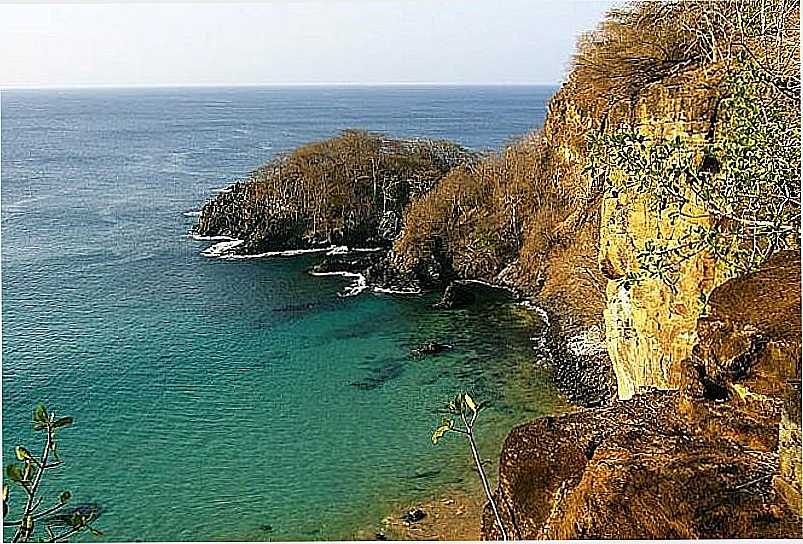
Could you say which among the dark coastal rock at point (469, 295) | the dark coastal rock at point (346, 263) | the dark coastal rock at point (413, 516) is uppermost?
the dark coastal rock at point (346, 263)

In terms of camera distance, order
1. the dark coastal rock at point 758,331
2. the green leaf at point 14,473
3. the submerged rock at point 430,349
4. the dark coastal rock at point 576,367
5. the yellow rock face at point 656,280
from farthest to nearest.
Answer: the submerged rock at point 430,349, the dark coastal rock at point 576,367, the yellow rock face at point 656,280, the dark coastal rock at point 758,331, the green leaf at point 14,473

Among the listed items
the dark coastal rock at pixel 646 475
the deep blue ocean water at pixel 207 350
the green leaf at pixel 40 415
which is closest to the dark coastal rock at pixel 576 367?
the deep blue ocean water at pixel 207 350

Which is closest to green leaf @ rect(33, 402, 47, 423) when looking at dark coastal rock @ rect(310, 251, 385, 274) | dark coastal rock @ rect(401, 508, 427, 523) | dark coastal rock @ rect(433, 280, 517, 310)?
dark coastal rock @ rect(401, 508, 427, 523)

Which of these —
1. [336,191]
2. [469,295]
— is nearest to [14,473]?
[469,295]

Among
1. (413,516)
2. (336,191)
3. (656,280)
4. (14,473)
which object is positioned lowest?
(413,516)

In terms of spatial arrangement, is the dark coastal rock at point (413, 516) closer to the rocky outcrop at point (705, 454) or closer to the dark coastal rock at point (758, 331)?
the rocky outcrop at point (705, 454)

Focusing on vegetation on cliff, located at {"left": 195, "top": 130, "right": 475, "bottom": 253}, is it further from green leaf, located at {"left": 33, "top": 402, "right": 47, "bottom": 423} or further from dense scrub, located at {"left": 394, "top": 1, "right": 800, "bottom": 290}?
green leaf, located at {"left": 33, "top": 402, "right": 47, "bottom": 423}

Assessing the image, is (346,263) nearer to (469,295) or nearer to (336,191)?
(336,191)

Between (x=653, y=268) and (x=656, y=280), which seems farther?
(x=656, y=280)

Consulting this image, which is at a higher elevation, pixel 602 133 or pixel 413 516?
pixel 602 133
